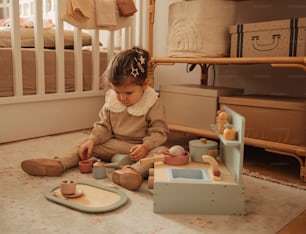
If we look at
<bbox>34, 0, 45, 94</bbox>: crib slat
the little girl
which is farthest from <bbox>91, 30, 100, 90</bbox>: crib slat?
the little girl

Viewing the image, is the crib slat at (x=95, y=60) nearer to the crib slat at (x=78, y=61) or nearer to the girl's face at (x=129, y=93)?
the crib slat at (x=78, y=61)

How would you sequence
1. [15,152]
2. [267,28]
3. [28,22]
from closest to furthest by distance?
[267,28] < [15,152] < [28,22]

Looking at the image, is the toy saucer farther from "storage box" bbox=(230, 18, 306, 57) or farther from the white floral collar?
"storage box" bbox=(230, 18, 306, 57)

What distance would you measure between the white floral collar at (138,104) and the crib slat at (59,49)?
575 millimetres

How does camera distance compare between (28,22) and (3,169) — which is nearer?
(3,169)

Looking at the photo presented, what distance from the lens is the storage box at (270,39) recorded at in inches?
49.3

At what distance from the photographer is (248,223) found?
0.84 metres

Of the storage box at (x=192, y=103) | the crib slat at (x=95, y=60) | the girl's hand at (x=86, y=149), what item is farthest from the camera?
the crib slat at (x=95, y=60)

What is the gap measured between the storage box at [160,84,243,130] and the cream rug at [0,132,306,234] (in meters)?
0.41

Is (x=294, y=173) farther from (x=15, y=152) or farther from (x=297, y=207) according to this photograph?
(x=15, y=152)

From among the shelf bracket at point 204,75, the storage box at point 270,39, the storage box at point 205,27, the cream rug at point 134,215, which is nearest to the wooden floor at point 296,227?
the cream rug at point 134,215

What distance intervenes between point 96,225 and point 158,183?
18 centimetres

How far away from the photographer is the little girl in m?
1.16

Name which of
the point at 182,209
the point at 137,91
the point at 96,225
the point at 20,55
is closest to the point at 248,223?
the point at 182,209
